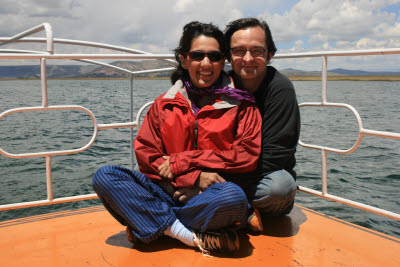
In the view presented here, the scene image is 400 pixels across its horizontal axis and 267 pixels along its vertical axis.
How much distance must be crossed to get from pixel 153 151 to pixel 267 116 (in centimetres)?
68

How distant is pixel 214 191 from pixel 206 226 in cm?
19

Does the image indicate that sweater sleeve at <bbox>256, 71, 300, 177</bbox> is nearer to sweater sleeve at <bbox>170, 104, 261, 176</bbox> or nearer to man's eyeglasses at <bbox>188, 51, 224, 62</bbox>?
sweater sleeve at <bbox>170, 104, 261, 176</bbox>

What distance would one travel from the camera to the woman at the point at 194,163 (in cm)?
189

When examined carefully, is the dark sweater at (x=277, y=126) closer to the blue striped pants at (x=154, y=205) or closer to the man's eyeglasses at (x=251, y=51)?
the man's eyeglasses at (x=251, y=51)

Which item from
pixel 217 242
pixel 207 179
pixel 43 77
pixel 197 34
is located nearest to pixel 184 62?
pixel 197 34

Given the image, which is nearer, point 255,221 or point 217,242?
point 217,242

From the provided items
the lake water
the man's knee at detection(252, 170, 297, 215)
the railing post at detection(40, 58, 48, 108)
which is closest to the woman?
the man's knee at detection(252, 170, 297, 215)

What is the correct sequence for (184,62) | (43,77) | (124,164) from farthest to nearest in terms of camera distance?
1. (124,164)
2. (43,77)
3. (184,62)

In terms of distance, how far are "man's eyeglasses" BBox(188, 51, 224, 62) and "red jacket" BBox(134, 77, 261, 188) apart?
0.21 m

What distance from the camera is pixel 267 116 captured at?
2.10 m

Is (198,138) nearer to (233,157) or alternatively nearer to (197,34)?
(233,157)

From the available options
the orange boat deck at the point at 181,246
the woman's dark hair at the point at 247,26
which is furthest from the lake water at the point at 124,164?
the woman's dark hair at the point at 247,26

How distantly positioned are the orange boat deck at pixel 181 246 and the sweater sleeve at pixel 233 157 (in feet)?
1.47

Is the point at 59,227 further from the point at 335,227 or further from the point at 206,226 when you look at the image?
the point at 335,227
